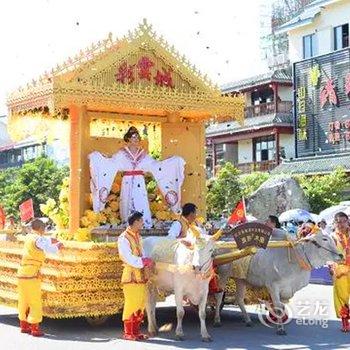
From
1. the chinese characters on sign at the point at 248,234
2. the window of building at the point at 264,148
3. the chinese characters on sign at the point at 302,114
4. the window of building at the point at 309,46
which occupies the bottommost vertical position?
the chinese characters on sign at the point at 248,234

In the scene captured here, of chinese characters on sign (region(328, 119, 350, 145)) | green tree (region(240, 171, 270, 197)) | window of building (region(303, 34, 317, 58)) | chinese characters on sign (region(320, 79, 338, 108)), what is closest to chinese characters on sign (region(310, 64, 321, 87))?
chinese characters on sign (region(320, 79, 338, 108))

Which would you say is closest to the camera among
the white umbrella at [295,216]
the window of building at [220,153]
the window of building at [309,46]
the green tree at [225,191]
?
the white umbrella at [295,216]

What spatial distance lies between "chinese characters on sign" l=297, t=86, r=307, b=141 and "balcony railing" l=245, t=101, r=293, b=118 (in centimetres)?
357

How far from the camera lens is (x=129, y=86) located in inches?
462

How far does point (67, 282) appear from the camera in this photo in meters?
10.1

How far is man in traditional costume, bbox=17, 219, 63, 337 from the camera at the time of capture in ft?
33.3

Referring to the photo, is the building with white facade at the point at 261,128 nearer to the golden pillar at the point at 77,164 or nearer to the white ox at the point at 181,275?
the golden pillar at the point at 77,164

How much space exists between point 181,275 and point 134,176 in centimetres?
289

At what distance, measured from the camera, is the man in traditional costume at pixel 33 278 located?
10141mm

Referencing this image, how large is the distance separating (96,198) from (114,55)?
2.22 metres

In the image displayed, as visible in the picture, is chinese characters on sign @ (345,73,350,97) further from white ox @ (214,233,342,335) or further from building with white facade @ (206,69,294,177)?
white ox @ (214,233,342,335)

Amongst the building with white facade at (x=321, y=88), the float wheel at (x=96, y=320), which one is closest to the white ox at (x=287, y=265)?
the float wheel at (x=96, y=320)

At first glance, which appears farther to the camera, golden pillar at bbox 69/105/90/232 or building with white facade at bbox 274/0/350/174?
building with white facade at bbox 274/0/350/174

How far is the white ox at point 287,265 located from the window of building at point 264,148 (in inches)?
1148
